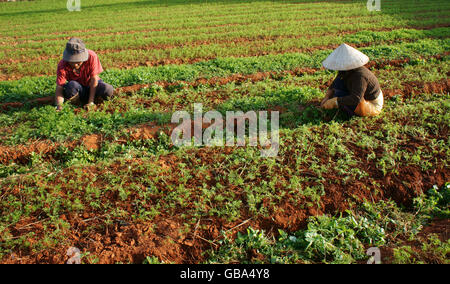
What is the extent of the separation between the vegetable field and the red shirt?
46 centimetres

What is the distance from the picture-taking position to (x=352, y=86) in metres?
4.66

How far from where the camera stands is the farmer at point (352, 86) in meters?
4.49

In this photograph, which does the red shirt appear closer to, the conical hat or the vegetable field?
the vegetable field

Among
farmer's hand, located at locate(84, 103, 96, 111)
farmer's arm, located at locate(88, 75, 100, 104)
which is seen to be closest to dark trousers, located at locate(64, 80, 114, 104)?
farmer's arm, located at locate(88, 75, 100, 104)

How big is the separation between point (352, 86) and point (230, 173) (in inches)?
90.0

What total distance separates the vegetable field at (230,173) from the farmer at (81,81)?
21 cm

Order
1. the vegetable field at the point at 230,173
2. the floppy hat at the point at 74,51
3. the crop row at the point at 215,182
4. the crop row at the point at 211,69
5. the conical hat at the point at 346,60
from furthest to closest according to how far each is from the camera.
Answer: the crop row at the point at 211,69
the floppy hat at the point at 74,51
the conical hat at the point at 346,60
the crop row at the point at 215,182
the vegetable field at the point at 230,173

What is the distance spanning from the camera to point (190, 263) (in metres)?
3.05

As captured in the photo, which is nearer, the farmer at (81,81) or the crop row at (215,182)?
the crop row at (215,182)

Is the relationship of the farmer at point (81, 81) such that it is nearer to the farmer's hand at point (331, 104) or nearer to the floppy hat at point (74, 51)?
the floppy hat at point (74, 51)

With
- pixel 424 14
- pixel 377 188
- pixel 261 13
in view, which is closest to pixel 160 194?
pixel 377 188

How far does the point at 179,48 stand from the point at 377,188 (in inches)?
304

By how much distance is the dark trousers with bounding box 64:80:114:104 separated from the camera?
5348 millimetres

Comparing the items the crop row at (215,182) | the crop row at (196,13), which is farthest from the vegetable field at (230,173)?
the crop row at (196,13)
